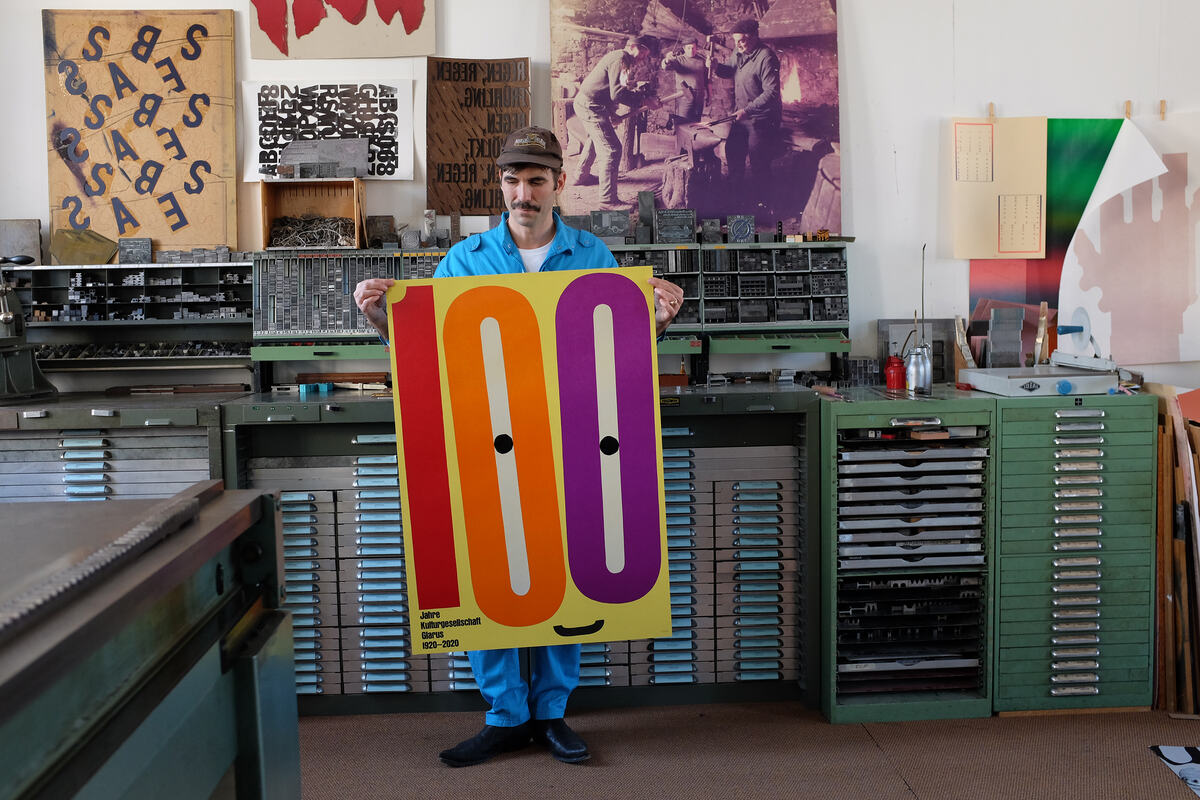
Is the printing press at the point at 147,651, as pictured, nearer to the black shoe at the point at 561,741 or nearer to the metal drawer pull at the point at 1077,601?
the black shoe at the point at 561,741

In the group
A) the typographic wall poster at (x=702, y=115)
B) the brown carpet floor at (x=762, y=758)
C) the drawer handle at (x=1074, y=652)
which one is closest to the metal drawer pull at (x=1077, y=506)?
the drawer handle at (x=1074, y=652)

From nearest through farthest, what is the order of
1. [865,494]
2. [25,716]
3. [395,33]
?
[25,716] < [865,494] < [395,33]

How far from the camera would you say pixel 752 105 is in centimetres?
374

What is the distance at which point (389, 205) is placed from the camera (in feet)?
12.4

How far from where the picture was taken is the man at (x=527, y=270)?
8.66 ft

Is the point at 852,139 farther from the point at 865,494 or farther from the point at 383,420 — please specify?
the point at 383,420

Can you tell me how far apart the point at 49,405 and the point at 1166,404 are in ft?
12.6

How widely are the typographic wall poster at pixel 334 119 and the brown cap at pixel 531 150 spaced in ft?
4.27

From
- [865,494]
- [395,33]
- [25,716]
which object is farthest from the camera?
[395,33]

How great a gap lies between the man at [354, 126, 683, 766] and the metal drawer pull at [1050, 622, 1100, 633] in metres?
1.64

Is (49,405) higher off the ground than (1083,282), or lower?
lower

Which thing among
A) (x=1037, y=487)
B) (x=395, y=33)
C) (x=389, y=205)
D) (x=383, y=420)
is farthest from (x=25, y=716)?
(x=395, y=33)

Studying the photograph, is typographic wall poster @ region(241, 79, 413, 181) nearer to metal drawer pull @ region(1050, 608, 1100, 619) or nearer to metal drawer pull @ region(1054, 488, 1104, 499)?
metal drawer pull @ region(1054, 488, 1104, 499)

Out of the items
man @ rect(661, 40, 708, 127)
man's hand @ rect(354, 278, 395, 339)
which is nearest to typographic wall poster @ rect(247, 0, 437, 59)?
man @ rect(661, 40, 708, 127)
